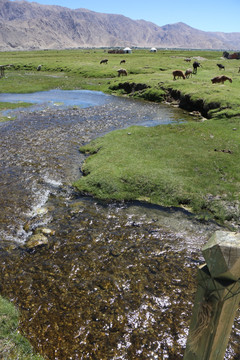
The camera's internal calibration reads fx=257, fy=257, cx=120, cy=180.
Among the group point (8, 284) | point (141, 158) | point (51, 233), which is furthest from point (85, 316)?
point (141, 158)

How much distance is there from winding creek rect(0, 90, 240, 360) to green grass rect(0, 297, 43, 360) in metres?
0.26

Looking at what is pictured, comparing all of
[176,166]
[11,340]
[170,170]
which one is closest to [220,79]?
[176,166]

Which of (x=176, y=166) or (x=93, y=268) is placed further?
(x=176, y=166)

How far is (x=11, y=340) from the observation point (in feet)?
21.6

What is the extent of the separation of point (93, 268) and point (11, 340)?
3.46 meters

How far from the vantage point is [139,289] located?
8.57 metres

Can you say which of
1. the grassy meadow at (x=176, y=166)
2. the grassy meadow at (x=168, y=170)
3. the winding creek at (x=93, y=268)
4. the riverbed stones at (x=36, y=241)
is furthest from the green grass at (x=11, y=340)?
the grassy meadow at (x=176, y=166)

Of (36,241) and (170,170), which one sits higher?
(170,170)

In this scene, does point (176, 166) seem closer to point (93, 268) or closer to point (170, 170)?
point (170, 170)

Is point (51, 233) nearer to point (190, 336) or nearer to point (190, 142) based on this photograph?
point (190, 336)

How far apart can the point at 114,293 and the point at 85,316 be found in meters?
1.20

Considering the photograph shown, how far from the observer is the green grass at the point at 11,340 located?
6211 millimetres

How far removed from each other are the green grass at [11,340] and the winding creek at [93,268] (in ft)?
0.86

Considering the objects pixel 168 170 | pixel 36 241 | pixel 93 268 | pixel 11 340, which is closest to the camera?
pixel 11 340
